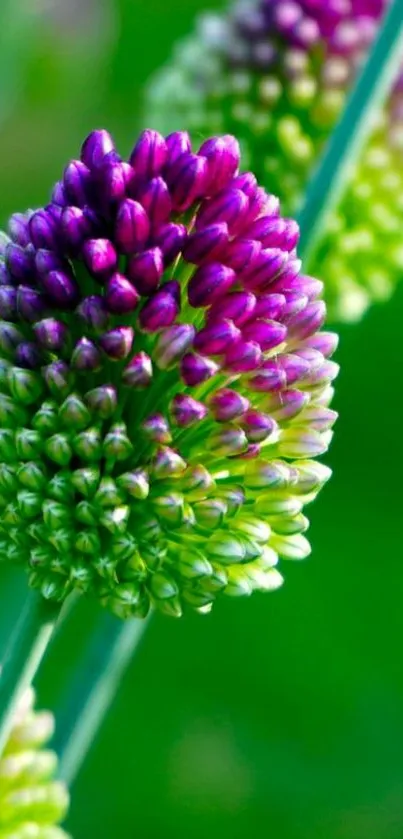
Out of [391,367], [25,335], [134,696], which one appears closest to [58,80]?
[391,367]

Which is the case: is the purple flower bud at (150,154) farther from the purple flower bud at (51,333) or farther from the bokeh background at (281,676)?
the bokeh background at (281,676)

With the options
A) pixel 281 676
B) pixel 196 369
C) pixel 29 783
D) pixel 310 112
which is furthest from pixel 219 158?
pixel 281 676

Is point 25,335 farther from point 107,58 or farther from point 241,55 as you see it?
point 107,58

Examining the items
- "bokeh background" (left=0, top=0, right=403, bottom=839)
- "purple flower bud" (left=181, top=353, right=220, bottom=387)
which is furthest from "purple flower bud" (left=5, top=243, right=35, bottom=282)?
"bokeh background" (left=0, top=0, right=403, bottom=839)

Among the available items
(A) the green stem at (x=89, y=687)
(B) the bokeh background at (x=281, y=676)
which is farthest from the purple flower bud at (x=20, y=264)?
(B) the bokeh background at (x=281, y=676)

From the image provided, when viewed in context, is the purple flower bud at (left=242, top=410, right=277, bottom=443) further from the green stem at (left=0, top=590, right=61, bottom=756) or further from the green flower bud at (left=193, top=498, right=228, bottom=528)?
the green stem at (left=0, top=590, right=61, bottom=756)

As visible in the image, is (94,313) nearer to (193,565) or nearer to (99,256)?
(99,256)
